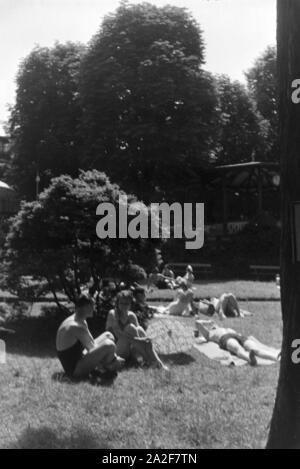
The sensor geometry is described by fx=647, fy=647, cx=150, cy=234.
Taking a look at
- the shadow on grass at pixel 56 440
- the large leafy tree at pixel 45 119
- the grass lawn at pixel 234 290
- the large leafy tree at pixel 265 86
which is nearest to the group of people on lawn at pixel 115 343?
the shadow on grass at pixel 56 440

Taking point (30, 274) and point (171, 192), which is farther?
point (171, 192)

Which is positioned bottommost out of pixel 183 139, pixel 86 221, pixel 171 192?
pixel 86 221

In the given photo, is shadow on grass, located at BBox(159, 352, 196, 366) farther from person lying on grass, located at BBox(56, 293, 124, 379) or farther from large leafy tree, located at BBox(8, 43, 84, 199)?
large leafy tree, located at BBox(8, 43, 84, 199)

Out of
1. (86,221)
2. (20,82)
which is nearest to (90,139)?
(20,82)

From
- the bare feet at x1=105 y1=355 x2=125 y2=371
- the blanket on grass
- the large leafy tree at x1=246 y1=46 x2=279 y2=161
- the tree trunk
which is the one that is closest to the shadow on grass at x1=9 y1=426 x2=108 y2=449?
the tree trunk

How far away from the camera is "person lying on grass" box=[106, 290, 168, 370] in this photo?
30.3 ft

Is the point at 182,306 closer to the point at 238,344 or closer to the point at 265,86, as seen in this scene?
the point at 238,344

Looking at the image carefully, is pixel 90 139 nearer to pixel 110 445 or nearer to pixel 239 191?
pixel 239 191

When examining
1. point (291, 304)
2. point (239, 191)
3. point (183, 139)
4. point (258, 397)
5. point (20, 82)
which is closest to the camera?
point (291, 304)

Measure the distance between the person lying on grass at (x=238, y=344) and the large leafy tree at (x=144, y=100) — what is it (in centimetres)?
1932

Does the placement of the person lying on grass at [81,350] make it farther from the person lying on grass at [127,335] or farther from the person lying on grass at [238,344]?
the person lying on grass at [238,344]

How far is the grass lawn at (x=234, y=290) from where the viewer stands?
19.1 m
